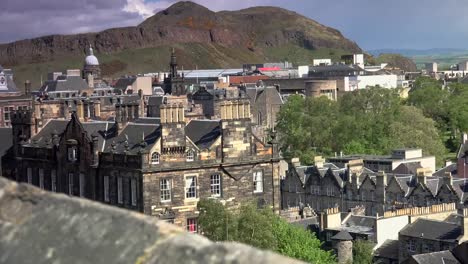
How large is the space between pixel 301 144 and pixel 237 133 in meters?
58.8

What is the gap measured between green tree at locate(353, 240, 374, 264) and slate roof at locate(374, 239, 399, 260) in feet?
5.26

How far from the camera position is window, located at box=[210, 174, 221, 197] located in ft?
132

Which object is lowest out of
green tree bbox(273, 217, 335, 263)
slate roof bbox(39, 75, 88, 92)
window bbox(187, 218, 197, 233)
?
green tree bbox(273, 217, 335, 263)

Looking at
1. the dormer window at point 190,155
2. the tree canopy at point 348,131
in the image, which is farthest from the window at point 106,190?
the tree canopy at point 348,131

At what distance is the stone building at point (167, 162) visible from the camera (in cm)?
3888

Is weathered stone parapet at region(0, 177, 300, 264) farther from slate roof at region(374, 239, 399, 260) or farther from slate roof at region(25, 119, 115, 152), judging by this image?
slate roof at region(374, 239, 399, 260)

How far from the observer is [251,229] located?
35500mm

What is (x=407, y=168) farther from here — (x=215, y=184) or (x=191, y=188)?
(x=191, y=188)

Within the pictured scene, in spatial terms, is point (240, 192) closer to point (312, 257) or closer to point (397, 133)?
point (312, 257)

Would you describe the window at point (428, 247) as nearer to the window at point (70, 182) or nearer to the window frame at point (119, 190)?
the window frame at point (119, 190)

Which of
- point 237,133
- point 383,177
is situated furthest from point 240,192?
point 383,177

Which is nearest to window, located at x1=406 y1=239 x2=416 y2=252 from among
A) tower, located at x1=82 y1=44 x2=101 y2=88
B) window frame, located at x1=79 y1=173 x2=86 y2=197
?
window frame, located at x1=79 y1=173 x2=86 y2=197

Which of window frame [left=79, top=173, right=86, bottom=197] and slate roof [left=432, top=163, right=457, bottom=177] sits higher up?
window frame [left=79, top=173, right=86, bottom=197]

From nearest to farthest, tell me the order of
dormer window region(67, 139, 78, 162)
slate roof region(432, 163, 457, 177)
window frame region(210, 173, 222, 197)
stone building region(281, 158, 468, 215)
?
window frame region(210, 173, 222, 197)
dormer window region(67, 139, 78, 162)
stone building region(281, 158, 468, 215)
slate roof region(432, 163, 457, 177)
